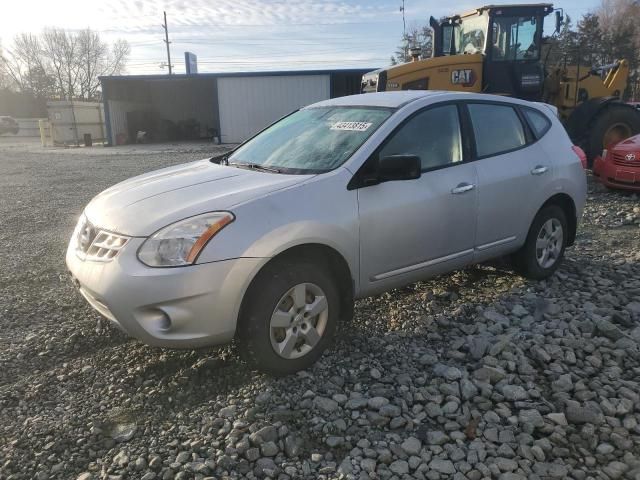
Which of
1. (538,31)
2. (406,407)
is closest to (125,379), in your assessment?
(406,407)

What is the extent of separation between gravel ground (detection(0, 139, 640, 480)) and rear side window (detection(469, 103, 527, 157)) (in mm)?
1273

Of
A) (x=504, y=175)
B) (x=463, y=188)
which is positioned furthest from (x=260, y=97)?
(x=463, y=188)

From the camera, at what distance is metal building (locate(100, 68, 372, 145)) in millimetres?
27781

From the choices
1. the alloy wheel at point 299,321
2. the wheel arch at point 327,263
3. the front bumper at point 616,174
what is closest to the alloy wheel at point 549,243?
the wheel arch at point 327,263

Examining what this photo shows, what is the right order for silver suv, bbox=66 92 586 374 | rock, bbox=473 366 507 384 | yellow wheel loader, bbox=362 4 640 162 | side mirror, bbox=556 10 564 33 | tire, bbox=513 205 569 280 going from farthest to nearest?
yellow wheel loader, bbox=362 4 640 162 < side mirror, bbox=556 10 564 33 < tire, bbox=513 205 569 280 < rock, bbox=473 366 507 384 < silver suv, bbox=66 92 586 374

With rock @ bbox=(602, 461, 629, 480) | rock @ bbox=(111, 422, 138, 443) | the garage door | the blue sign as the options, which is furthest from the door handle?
the blue sign

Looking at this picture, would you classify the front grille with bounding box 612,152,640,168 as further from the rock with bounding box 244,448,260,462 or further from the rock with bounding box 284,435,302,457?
the rock with bounding box 244,448,260,462

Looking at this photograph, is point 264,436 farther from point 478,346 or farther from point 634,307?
point 634,307

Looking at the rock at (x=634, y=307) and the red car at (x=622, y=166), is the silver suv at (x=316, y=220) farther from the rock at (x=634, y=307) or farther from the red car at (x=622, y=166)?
the red car at (x=622, y=166)

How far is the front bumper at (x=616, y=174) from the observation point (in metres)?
8.69

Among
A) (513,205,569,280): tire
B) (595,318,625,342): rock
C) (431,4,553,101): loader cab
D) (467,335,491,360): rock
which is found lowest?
(467,335,491,360): rock

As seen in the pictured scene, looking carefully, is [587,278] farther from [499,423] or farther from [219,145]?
[219,145]

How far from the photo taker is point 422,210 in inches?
153

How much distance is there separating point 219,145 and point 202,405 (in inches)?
1000
